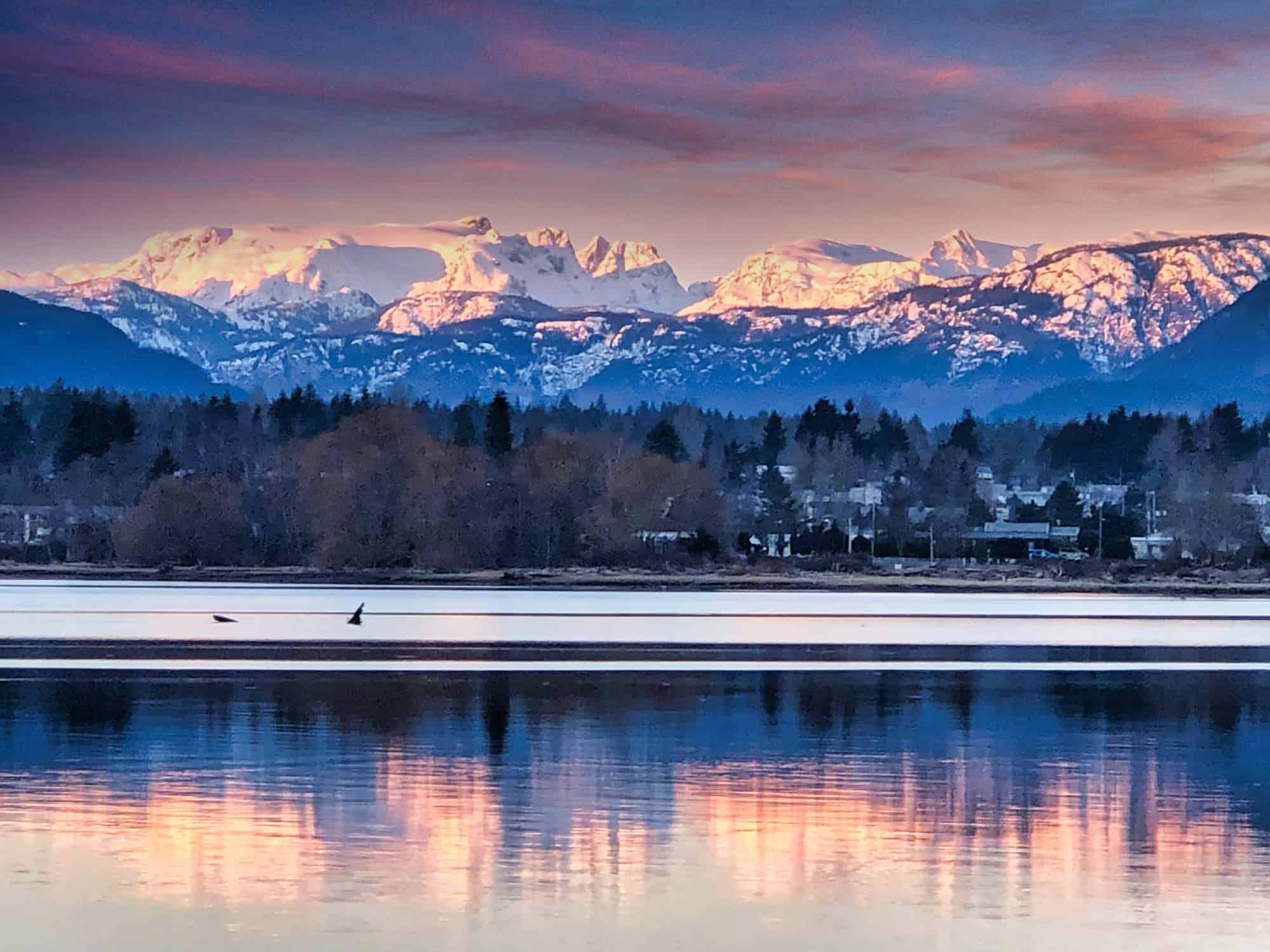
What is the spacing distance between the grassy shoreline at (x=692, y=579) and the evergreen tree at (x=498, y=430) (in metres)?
37.2

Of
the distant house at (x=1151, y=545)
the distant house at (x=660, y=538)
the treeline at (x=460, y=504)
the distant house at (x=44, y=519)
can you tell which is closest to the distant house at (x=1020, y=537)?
the treeline at (x=460, y=504)

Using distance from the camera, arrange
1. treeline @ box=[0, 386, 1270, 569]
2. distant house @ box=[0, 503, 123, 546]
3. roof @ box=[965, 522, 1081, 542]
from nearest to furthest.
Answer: treeline @ box=[0, 386, 1270, 569]
distant house @ box=[0, 503, 123, 546]
roof @ box=[965, 522, 1081, 542]

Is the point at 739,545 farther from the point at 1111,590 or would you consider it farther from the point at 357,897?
the point at 357,897

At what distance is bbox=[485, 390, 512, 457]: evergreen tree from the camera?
149m

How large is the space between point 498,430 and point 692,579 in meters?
47.7

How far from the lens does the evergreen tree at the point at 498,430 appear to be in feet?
490

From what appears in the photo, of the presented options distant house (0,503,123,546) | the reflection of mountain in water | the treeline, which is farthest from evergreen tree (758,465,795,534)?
the reflection of mountain in water

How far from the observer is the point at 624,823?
20.1m

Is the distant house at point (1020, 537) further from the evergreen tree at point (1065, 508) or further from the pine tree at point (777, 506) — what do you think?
the pine tree at point (777, 506)

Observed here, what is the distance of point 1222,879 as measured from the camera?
17562 millimetres

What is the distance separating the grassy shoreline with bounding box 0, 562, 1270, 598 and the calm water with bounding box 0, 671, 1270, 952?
6669cm

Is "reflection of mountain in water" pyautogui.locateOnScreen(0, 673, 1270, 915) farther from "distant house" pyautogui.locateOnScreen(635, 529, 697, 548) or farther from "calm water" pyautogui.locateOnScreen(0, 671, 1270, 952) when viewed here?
"distant house" pyautogui.locateOnScreen(635, 529, 697, 548)

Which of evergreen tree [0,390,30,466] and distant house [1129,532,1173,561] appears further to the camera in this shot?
evergreen tree [0,390,30,466]

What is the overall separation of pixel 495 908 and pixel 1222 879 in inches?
257
